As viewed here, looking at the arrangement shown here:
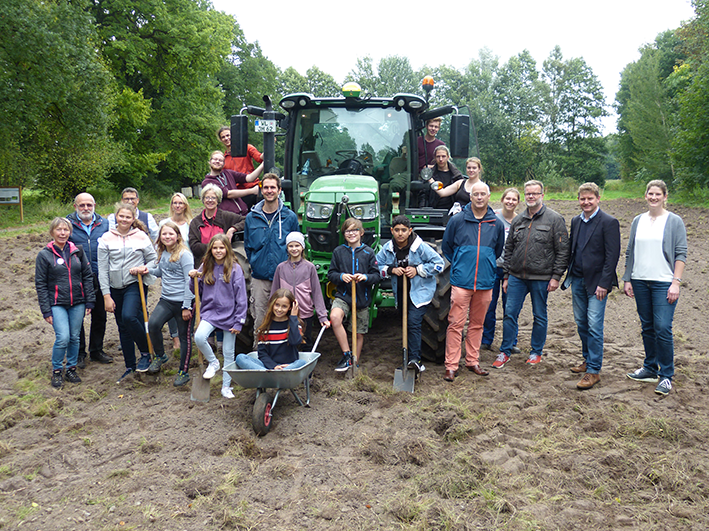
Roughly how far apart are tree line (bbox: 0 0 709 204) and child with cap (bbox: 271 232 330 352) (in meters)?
3.05

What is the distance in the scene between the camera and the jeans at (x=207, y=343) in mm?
5168

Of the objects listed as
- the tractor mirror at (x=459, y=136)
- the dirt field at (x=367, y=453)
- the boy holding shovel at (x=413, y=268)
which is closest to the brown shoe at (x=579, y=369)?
the dirt field at (x=367, y=453)

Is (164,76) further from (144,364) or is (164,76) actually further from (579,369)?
(579,369)

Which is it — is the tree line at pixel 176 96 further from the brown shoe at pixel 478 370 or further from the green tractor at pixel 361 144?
the brown shoe at pixel 478 370

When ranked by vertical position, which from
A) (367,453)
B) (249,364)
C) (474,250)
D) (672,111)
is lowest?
(367,453)

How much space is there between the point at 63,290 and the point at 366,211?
3.22m

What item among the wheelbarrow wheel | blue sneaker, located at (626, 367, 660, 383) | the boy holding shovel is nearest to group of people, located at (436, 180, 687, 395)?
blue sneaker, located at (626, 367, 660, 383)

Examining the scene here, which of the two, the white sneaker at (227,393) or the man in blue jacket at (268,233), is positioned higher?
the man in blue jacket at (268,233)

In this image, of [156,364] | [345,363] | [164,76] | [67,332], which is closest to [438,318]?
[345,363]

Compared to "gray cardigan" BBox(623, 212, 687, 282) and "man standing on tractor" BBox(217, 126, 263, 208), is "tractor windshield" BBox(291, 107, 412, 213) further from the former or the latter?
"gray cardigan" BBox(623, 212, 687, 282)

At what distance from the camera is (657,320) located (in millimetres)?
5258

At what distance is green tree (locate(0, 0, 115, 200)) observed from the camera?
598 inches

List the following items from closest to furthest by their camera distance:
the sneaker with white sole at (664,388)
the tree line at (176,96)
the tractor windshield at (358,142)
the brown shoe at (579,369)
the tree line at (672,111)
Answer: the sneaker with white sole at (664,388) → the brown shoe at (579,369) → the tractor windshield at (358,142) → the tree line at (176,96) → the tree line at (672,111)

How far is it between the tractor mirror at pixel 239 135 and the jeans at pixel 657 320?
4481mm
